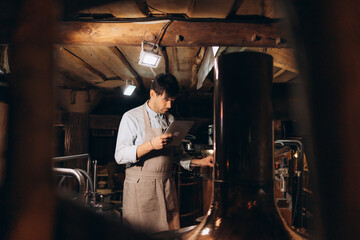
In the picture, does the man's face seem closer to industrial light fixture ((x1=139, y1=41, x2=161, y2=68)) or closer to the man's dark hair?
the man's dark hair

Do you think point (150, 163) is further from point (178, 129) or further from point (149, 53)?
point (149, 53)

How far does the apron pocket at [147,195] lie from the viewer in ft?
10.3

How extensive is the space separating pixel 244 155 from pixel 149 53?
3.41m

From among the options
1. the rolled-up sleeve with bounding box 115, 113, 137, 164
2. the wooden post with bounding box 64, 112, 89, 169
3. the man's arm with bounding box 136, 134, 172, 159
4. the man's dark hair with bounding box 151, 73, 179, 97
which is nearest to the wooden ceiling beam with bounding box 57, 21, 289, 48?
the man's dark hair with bounding box 151, 73, 179, 97

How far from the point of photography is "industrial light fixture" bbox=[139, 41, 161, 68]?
3.98 m

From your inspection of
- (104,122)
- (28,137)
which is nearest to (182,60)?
(104,122)

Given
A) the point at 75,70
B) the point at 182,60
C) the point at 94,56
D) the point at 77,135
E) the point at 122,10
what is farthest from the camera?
the point at 77,135

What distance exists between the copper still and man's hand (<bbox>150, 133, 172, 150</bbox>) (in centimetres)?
175

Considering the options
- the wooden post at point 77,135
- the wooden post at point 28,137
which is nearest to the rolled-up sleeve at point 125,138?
the wooden post at point 28,137

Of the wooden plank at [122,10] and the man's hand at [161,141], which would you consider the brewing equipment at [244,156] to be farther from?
the wooden plank at [122,10]

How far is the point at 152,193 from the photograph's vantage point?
124 inches

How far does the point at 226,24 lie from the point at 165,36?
965mm

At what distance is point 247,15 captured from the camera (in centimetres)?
376

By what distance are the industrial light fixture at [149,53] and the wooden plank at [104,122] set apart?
544 centimetres
